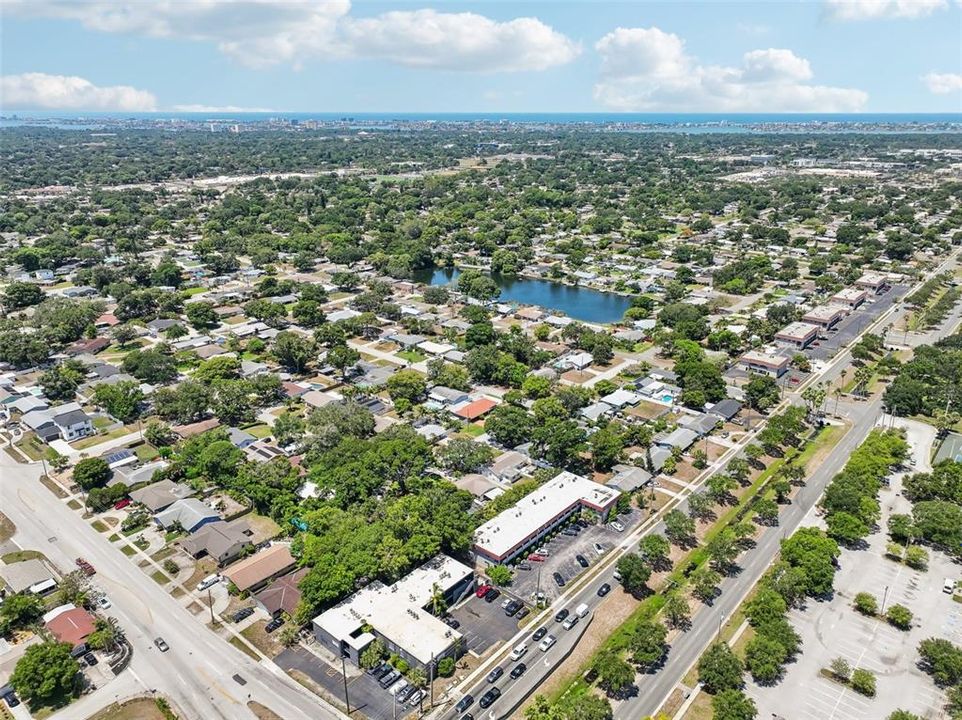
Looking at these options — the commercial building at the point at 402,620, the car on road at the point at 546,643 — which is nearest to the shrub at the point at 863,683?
the car on road at the point at 546,643

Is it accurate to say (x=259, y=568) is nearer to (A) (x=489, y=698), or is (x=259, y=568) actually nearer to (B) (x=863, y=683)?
(A) (x=489, y=698)

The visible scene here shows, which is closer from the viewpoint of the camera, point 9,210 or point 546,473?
point 546,473

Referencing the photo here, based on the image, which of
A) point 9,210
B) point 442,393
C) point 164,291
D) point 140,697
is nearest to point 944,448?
point 442,393

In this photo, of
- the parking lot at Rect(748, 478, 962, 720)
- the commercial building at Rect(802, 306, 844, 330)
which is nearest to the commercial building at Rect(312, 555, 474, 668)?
the parking lot at Rect(748, 478, 962, 720)

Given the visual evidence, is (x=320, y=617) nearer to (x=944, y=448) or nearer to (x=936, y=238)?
(x=944, y=448)

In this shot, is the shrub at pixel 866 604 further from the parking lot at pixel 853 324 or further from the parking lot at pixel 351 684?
the parking lot at pixel 853 324

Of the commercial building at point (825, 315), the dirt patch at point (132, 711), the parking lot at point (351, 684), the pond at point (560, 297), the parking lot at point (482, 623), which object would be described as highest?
the commercial building at point (825, 315)
